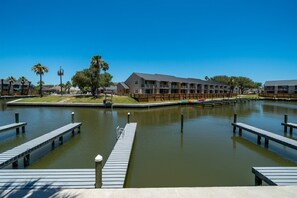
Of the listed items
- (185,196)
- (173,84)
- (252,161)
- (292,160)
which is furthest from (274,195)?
(173,84)

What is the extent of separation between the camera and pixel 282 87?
84438mm

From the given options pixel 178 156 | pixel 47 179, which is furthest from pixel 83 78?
pixel 47 179

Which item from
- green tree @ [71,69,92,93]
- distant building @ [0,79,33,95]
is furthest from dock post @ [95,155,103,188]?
distant building @ [0,79,33,95]

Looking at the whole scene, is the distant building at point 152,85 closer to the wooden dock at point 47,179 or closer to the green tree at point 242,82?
the wooden dock at point 47,179

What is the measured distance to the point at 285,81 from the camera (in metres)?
85.8

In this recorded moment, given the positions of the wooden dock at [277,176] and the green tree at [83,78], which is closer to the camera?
the wooden dock at [277,176]

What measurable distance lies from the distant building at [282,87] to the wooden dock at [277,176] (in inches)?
3698

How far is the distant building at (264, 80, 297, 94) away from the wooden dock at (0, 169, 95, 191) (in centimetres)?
9915

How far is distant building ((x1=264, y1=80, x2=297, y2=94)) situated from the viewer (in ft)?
265

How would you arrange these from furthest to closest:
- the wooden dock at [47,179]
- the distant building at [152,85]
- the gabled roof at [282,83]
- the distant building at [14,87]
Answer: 1. the gabled roof at [282,83]
2. the distant building at [14,87]
3. the distant building at [152,85]
4. the wooden dock at [47,179]

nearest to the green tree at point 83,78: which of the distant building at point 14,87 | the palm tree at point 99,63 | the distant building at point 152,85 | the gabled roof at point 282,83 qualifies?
the palm tree at point 99,63

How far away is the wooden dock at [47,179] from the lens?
5629 millimetres

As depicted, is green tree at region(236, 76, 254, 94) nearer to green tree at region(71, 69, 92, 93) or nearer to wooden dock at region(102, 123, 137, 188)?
green tree at region(71, 69, 92, 93)

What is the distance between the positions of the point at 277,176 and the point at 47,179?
7963 millimetres
